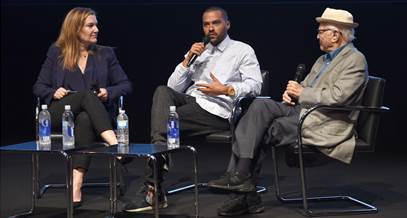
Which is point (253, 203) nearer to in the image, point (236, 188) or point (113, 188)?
point (236, 188)

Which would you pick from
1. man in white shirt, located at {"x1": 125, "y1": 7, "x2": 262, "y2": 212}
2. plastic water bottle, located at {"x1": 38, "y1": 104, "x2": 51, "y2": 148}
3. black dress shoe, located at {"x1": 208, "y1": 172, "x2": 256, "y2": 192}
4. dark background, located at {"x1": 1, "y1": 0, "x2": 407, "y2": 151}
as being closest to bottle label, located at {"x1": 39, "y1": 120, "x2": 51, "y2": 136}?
plastic water bottle, located at {"x1": 38, "y1": 104, "x2": 51, "y2": 148}

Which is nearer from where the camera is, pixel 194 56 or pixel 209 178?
pixel 194 56

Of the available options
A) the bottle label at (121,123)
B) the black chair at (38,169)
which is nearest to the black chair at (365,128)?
the bottle label at (121,123)

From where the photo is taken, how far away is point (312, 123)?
395 cm

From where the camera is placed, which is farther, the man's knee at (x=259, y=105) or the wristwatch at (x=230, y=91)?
the wristwatch at (x=230, y=91)

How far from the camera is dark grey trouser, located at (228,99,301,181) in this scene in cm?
386

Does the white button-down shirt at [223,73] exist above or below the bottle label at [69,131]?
above

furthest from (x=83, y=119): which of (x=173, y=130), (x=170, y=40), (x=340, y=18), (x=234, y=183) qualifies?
(x=170, y=40)

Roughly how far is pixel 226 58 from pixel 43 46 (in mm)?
3171

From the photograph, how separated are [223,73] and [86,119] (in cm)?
88

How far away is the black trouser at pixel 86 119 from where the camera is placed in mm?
4176

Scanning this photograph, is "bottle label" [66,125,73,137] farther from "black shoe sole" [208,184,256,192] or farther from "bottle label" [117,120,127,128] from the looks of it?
"black shoe sole" [208,184,256,192]

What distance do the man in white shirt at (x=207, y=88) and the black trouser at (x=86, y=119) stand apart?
0.28 m

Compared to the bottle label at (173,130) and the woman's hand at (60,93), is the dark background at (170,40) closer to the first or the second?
the woman's hand at (60,93)
